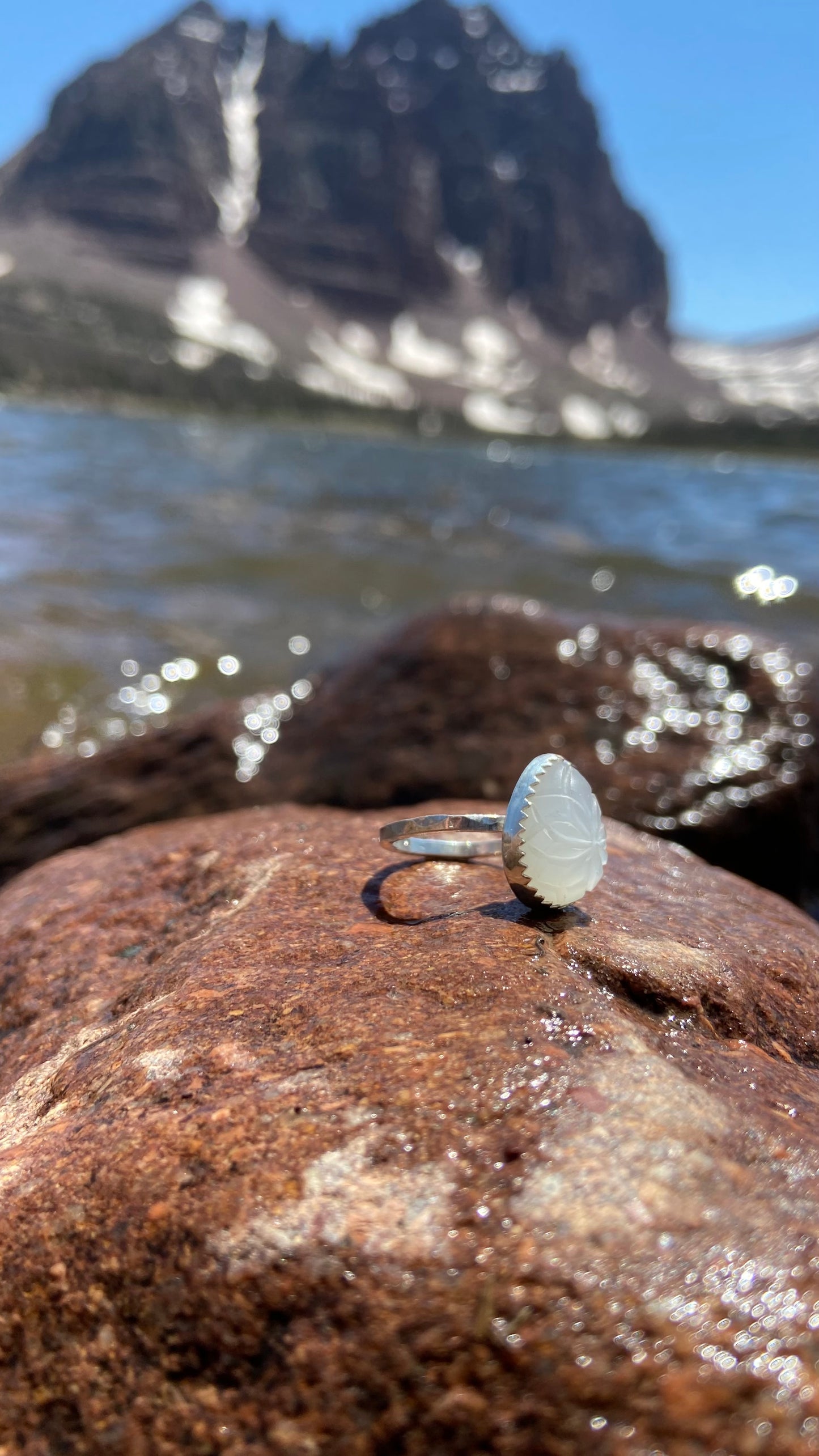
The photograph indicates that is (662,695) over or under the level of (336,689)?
over

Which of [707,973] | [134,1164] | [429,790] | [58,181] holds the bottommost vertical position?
[429,790]

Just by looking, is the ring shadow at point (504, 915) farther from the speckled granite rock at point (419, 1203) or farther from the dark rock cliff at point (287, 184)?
the dark rock cliff at point (287, 184)

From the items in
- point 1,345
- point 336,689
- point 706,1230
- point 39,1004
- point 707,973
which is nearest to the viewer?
point 706,1230

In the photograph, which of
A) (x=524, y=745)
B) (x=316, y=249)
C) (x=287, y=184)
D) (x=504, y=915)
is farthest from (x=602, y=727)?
(x=287, y=184)

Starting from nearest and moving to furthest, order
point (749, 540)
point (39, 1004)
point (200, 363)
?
1. point (39, 1004)
2. point (749, 540)
3. point (200, 363)

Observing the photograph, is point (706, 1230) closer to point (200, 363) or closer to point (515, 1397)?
point (515, 1397)

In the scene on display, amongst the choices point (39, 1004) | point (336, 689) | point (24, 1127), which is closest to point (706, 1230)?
point (24, 1127)

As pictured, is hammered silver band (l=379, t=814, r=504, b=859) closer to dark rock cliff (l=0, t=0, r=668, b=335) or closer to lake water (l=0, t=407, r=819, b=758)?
lake water (l=0, t=407, r=819, b=758)
